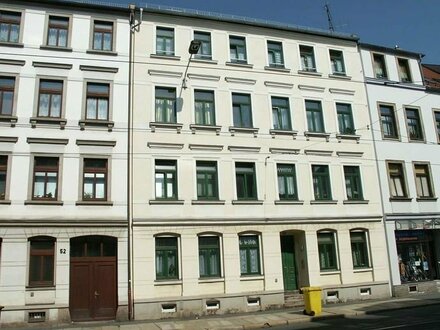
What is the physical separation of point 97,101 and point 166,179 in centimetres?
475

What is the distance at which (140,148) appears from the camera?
766 inches

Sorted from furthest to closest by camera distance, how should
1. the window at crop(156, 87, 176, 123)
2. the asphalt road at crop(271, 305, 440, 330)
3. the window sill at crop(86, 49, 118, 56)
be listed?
the window at crop(156, 87, 176, 123) → the window sill at crop(86, 49, 118, 56) → the asphalt road at crop(271, 305, 440, 330)

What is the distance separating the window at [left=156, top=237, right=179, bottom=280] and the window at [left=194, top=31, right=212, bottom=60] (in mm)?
A: 9292

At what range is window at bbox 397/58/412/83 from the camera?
2603 cm

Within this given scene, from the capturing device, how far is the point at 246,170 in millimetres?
21156

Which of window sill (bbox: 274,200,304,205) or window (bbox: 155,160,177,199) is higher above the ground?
window (bbox: 155,160,177,199)

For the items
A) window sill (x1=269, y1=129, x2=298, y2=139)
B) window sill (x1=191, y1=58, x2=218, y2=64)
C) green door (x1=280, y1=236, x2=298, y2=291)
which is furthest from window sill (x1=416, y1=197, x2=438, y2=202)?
window sill (x1=191, y1=58, x2=218, y2=64)

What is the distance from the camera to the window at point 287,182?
21484 millimetres

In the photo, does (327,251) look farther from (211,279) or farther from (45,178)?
(45,178)

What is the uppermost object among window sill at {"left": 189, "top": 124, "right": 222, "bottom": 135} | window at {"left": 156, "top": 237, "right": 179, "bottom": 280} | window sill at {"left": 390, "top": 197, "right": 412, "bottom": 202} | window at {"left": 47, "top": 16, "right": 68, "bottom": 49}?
window at {"left": 47, "top": 16, "right": 68, "bottom": 49}

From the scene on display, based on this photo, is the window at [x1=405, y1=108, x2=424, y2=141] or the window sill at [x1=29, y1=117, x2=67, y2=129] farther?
the window at [x1=405, y1=108, x2=424, y2=141]

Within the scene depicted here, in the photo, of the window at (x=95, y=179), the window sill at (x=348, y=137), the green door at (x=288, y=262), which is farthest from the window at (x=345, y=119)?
the window at (x=95, y=179)

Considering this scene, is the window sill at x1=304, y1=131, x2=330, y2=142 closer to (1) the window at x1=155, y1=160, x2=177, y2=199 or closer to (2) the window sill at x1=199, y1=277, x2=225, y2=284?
(1) the window at x1=155, y1=160, x2=177, y2=199

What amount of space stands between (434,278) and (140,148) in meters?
17.6
